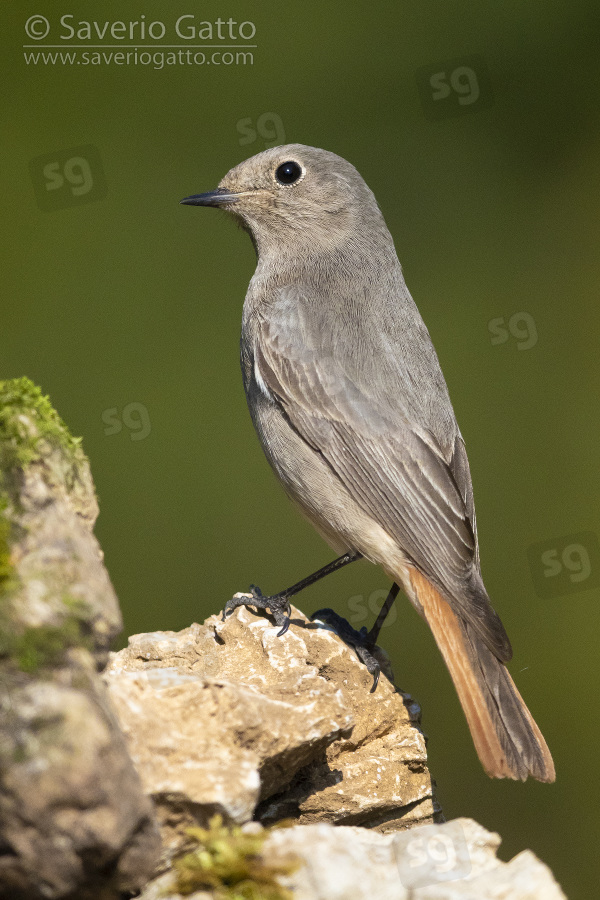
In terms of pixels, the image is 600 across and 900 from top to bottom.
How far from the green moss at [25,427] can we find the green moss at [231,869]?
0.94 meters

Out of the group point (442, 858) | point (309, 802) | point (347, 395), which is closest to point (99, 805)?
point (442, 858)

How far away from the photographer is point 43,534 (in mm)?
1953

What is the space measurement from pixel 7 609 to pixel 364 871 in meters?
1.03

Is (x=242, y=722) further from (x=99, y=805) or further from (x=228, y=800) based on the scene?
(x=99, y=805)

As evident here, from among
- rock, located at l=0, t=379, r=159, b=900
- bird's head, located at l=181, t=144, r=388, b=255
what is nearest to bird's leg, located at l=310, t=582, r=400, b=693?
rock, located at l=0, t=379, r=159, b=900

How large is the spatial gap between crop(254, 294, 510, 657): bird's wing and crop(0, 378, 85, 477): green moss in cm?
168

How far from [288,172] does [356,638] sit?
2312 mm

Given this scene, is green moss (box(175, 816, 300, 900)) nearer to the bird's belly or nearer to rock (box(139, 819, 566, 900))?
rock (box(139, 819, 566, 900))

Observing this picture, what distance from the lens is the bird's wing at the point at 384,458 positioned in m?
3.53

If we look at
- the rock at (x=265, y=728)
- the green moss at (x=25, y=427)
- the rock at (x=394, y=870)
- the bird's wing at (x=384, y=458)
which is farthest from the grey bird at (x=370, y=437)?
the green moss at (x=25, y=427)

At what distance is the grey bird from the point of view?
3.38m

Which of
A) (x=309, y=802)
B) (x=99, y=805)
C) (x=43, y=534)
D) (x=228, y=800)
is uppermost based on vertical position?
(x=43, y=534)

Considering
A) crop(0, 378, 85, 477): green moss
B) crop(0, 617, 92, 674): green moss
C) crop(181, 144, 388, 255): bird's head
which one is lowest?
crop(0, 617, 92, 674): green moss

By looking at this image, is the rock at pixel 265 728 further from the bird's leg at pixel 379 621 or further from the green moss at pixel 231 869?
the bird's leg at pixel 379 621
